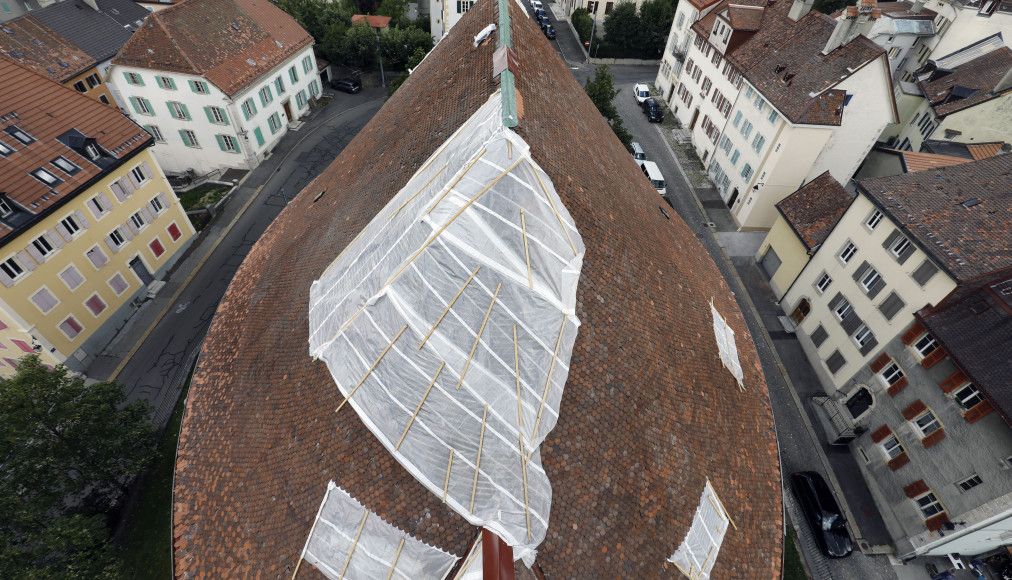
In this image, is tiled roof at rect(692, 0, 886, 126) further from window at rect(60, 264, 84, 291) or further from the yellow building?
window at rect(60, 264, 84, 291)

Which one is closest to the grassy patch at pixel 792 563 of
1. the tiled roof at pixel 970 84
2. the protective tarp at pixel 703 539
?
the protective tarp at pixel 703 539

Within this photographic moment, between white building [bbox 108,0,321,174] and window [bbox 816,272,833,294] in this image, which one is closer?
window [bbox 816,272,833,294]

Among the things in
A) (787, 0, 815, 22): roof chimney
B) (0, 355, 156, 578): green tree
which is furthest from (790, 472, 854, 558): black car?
(787, 0, 815, 22): roof chimney

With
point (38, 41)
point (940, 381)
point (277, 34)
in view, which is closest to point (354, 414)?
point (940, 381)

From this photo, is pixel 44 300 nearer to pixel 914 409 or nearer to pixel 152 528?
pixel 152 528

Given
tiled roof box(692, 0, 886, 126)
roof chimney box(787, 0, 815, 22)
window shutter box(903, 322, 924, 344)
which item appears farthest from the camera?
roof chimney box(787, 0, 815, 22)

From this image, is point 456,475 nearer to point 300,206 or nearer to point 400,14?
point 300,206

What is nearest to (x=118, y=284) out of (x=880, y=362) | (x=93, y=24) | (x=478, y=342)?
(x=478, y=342)
